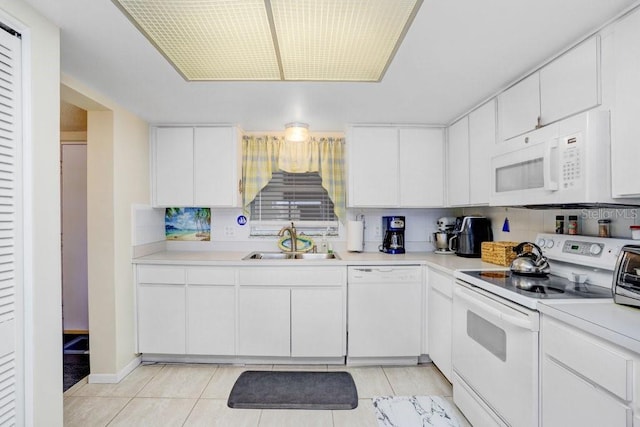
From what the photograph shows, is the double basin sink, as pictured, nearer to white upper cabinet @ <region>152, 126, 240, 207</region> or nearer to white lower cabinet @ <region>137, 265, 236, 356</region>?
white lower cabinet @ <region>137, 265, 236, 356</region>

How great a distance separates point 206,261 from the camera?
2.69 meters

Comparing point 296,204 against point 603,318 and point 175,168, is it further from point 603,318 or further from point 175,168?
point 603,318

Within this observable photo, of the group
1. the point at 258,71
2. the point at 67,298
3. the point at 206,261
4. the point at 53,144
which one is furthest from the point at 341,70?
the point at 67,298

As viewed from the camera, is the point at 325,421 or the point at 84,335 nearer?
the point at 325,421

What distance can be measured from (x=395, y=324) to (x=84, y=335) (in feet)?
10.6

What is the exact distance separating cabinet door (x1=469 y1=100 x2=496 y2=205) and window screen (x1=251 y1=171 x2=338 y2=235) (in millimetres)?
1427

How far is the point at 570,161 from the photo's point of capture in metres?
1.53

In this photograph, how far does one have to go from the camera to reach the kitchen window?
3.30m

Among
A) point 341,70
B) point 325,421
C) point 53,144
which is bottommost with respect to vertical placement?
point 325,421

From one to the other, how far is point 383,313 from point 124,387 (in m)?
2.08

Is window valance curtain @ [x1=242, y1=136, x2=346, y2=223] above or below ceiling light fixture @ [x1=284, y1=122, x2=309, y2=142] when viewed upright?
below

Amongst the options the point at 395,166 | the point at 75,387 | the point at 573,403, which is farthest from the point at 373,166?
the point at 75,387

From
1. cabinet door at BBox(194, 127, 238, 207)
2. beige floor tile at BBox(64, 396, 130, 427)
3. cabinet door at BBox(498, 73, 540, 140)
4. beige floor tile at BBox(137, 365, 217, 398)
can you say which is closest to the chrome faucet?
cabinet door at BBox(194, 127, 238, 207)

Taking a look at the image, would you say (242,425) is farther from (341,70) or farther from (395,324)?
(341,70)
